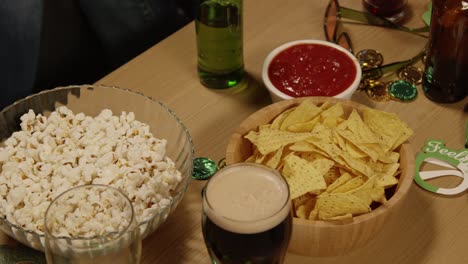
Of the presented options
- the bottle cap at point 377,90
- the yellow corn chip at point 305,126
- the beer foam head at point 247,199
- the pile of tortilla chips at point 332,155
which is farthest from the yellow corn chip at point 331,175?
the bottle cap at point 377,90

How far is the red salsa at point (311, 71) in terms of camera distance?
146cm

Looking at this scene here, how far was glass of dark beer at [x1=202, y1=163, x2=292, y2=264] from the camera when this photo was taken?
3.26ft

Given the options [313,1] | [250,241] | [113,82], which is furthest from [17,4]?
[250,241]

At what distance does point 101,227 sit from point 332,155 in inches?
16.2

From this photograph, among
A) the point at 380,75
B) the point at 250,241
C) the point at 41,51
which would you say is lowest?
the point at 41,51

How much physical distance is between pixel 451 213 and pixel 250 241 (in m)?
0.50

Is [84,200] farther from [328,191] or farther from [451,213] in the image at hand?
[451,213]

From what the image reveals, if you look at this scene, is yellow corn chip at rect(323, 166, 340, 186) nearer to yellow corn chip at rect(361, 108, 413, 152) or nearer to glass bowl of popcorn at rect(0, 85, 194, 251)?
yellow corn chip at rect(361, 108, 413, 152)

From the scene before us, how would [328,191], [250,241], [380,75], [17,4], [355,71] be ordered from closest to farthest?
[250,241] → [328,191] → [355,71] → [380,75] → [17,4]

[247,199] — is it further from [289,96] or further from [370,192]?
[289,96]

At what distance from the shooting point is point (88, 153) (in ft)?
4.24

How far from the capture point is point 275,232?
101 centimetres

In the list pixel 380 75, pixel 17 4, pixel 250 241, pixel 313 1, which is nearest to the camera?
pixel 250 241

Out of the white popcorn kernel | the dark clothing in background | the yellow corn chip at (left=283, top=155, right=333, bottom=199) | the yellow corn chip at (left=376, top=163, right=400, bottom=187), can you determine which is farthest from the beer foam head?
the dark clothing in background
